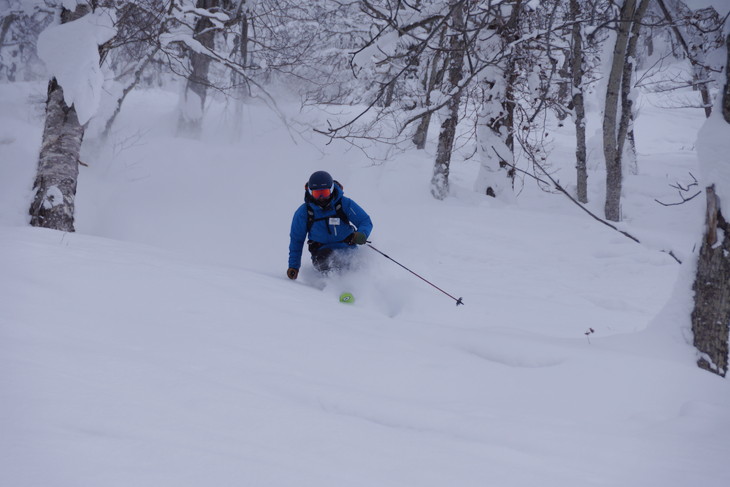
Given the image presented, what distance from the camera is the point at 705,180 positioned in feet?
10.8

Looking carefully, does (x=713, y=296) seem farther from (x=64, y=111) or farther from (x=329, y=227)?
(x=64, y=111)

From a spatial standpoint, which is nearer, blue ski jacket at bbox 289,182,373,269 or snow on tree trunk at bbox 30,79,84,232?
snow on tree trunk at bbox 30,79,84,232

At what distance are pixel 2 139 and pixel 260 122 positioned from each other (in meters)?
6.89

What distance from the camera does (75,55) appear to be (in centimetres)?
540

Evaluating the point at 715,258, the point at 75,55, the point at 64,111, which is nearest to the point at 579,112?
the point at 715,258

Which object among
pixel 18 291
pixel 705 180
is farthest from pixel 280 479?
pixel 705 180

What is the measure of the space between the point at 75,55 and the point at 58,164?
122cm

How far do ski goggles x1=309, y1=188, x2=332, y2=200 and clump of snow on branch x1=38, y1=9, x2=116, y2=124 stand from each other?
106 inches

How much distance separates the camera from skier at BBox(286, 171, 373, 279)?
605 cm

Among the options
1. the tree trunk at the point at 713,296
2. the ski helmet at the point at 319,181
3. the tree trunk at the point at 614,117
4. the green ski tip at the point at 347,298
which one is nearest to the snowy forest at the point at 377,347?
the tree trunk at the point at 713,296

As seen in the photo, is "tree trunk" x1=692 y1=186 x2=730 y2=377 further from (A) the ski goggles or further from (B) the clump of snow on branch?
(B) the clump of snow on branch

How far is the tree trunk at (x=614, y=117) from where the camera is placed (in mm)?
8875

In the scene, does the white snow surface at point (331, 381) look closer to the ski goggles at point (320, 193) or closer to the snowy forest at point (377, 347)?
the snowy forest at point (377, 347)

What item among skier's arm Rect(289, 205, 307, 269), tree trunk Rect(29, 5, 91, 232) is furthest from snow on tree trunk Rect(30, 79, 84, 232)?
skier's arm Rect(289, 205, 307, 269)
